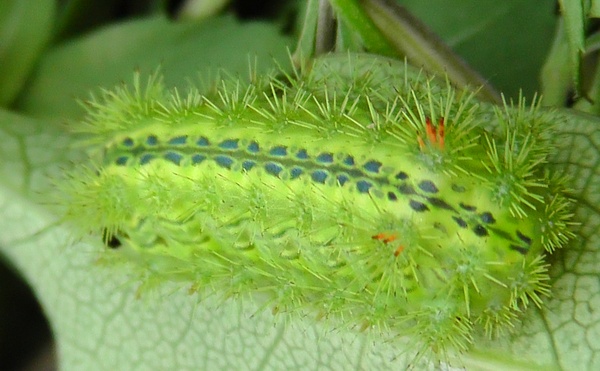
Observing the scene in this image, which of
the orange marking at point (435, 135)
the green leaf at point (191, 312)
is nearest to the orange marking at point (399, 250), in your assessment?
the orange marking at point (435, 135)

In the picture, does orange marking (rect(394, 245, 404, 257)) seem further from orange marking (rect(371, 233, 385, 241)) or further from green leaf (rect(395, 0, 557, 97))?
green leaf (rect(395, 0, 557, 97))

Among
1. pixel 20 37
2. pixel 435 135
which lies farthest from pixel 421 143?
pixel 20 37

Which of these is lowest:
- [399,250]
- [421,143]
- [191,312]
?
[191,312]

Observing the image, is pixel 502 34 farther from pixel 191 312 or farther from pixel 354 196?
pixel 191 312

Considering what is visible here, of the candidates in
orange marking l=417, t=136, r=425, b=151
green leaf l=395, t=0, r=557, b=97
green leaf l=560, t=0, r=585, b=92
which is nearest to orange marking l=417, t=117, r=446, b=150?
orange marking l=417, t=136, r=425, b=151

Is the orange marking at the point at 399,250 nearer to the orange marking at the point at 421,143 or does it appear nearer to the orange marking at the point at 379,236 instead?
the orange marking at the point at 379,236

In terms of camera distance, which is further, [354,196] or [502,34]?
[502,34]
